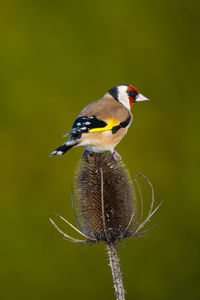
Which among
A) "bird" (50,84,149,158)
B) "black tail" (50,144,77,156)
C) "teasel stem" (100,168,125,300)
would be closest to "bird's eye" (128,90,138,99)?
"bird" (50,84,149,158)

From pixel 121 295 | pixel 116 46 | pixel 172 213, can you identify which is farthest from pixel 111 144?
pixel 116 46

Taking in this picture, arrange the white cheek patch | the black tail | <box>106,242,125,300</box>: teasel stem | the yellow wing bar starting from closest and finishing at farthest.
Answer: <box>106,242,125,300</box>: teasel stem, the black tail, the yellow wing bar, the white cheek patch

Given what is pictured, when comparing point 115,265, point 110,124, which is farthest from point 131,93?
point 115,265

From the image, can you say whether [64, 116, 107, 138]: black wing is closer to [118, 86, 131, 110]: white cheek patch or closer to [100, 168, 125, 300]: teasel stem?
[100, 168, 125, 300]: teasel stem

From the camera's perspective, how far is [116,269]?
3.47m

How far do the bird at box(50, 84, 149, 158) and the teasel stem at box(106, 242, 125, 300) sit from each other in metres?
0.75

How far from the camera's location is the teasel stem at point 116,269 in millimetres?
3375

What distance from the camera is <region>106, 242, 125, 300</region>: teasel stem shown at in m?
3.38

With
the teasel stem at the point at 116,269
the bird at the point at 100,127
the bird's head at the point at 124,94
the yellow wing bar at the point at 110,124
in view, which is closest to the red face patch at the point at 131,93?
the bird's head at the point at 124,94

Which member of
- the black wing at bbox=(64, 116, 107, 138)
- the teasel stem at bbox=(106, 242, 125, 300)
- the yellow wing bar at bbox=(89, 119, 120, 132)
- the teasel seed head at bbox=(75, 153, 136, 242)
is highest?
the black wing at bbox=(64, 116, 107, 138)

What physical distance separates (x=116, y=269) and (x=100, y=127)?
3.84ft

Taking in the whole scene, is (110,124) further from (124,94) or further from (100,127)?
(124,94)

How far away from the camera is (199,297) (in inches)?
284

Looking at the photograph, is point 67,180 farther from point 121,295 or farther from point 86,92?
point 121,295
